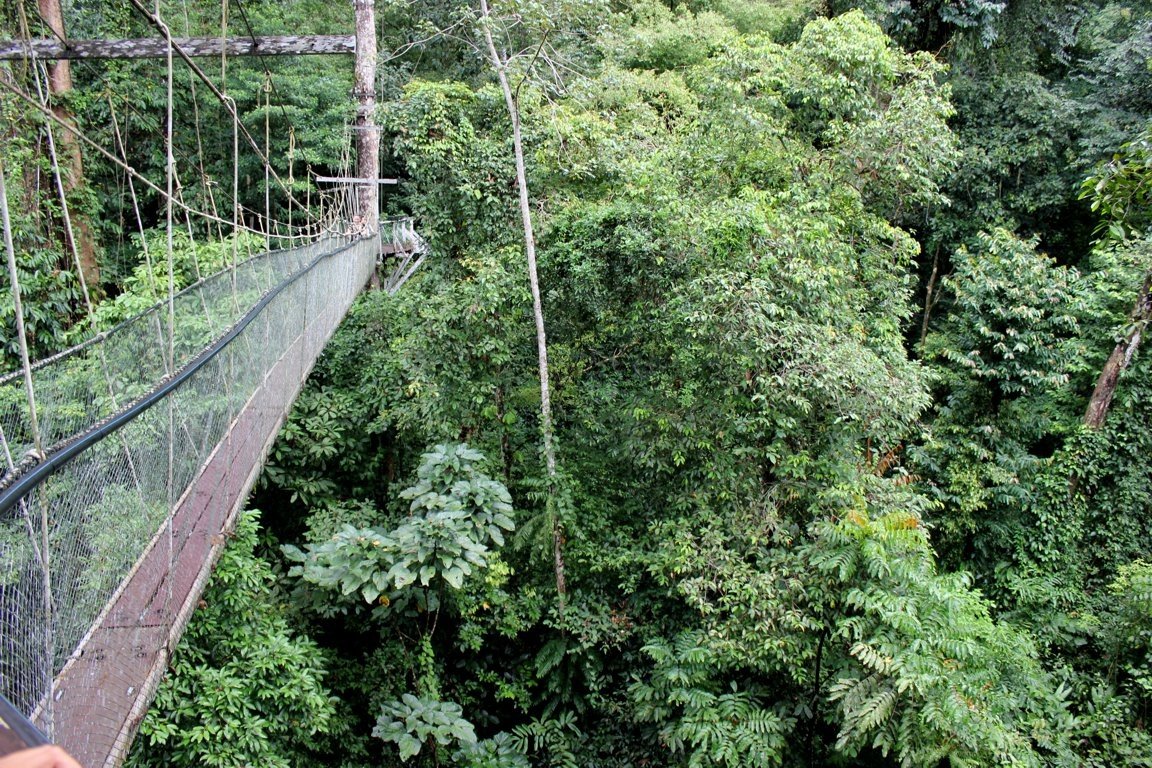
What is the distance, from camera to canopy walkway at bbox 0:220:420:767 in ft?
4.77

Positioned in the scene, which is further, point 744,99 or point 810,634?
point 744,99

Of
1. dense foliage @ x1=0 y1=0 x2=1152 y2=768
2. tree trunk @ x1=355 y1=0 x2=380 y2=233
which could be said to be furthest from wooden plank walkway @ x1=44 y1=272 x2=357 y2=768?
tree trunk @ x1=355 y1=0 x2=380 y2=233

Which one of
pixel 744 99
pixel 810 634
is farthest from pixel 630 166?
pixel 810 634

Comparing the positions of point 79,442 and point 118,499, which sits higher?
point 79,442

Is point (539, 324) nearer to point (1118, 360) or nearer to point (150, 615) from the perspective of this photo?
point (150, 615)

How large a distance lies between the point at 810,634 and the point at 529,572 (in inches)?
91.1

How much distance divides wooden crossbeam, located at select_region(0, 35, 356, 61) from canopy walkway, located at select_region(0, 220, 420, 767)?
285 cm

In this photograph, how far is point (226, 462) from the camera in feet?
9.09

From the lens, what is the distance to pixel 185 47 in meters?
5.29

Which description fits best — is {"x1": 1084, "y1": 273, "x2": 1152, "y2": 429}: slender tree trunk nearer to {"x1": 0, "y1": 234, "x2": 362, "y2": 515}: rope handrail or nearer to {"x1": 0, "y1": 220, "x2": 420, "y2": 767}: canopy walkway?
{"x1": 0, "y1": 220, "x2": 420, "y2": 767}: canopy walkway

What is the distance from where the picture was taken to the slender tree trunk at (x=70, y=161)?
655cm

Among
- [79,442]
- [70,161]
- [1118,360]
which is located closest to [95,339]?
[79,442]

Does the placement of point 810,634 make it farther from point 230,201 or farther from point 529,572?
point 230,201

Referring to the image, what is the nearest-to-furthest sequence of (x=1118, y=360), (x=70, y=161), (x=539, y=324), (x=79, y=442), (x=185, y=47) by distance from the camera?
1. (x=79, y=442)
2. (x=185, y=47)
3. (x=539, y=324)
4. (x=1118, y=360)
5. (x=70, y=161)
